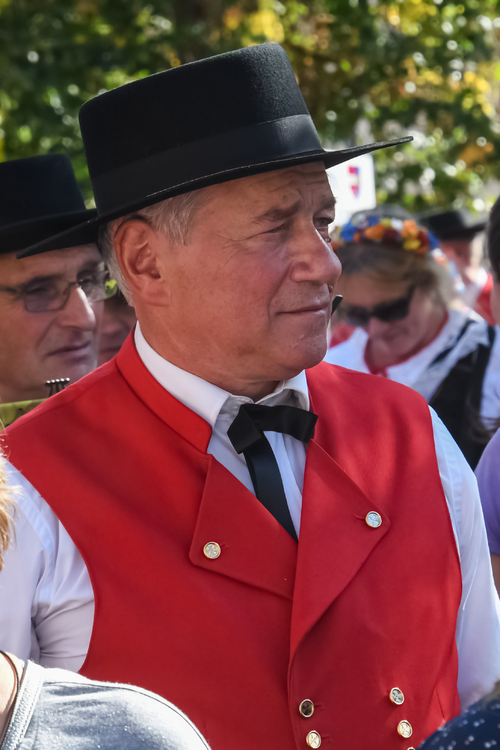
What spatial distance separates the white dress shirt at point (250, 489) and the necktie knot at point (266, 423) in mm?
45

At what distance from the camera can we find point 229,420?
1.69 metres

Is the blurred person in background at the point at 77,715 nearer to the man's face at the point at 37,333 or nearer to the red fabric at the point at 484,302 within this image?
the man's face at the point at 37,333

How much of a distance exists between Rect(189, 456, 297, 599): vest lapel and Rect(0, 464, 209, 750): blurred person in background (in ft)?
1.84

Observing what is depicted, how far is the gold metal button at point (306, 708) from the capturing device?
4.64 ft

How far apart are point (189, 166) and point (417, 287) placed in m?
2.71

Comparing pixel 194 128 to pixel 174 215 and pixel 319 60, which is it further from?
pixel 319 60

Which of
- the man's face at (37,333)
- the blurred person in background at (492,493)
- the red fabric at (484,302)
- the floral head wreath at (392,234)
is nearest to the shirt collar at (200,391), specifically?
the blurred person in background at (492,493)

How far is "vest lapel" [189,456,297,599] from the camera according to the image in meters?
1.48

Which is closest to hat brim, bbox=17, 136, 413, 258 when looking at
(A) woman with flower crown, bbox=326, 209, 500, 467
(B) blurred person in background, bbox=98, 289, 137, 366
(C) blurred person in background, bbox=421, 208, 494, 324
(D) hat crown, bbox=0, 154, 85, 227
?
(D) hat crown, bbox=0, 154, 85, 227

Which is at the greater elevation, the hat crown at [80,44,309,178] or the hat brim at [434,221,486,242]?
the hat crown at [80,44,309,178]

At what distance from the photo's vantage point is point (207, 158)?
5.20 ft

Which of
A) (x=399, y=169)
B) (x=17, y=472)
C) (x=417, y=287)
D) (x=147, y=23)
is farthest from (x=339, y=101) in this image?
Result: (x=17, y=472)

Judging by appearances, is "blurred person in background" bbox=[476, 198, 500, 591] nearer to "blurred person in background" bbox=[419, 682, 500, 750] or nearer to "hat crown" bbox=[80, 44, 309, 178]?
"hat crown" bbox=[80, 44, 309, 178]

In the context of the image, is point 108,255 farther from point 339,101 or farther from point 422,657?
point 339,101
